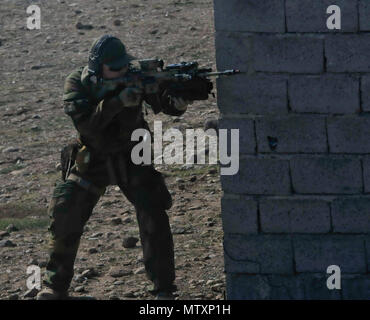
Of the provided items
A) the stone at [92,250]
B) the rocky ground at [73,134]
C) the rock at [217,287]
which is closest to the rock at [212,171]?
the rocky ground at [73,134]

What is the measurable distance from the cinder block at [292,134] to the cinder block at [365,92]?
0.26 m

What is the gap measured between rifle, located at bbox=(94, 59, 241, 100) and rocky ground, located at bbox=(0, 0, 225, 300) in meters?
1.46

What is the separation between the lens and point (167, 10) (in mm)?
16531

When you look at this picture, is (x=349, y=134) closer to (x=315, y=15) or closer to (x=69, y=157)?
(x=315, y=15)

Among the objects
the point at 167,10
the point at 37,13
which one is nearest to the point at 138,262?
the point at 167,10

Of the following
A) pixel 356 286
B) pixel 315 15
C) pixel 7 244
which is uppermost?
pixel 315 15

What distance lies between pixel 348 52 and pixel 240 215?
47.0 inches

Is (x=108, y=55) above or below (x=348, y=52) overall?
above

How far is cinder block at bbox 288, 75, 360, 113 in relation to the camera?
7145 millimetres

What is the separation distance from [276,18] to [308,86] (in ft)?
1.48

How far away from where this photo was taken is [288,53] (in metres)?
7.13

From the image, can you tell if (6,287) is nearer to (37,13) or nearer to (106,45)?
(106,45)

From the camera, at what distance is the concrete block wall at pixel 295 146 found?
710 cm

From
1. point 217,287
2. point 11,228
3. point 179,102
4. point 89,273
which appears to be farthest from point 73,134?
point 179,102
